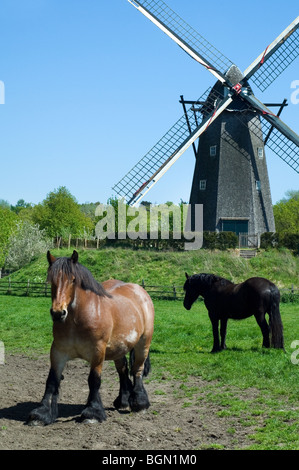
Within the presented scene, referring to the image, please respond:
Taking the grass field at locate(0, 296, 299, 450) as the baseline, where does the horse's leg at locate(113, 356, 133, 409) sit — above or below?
above

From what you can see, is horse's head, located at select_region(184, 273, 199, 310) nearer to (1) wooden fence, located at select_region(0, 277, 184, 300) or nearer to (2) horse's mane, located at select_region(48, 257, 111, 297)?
(2) horse's mane, located at select_region(48, 257, 111, 297)

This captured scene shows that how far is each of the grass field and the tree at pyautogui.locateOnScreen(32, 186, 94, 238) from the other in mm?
45401

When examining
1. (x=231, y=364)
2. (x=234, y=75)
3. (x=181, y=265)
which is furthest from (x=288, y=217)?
(x=231, y=364)

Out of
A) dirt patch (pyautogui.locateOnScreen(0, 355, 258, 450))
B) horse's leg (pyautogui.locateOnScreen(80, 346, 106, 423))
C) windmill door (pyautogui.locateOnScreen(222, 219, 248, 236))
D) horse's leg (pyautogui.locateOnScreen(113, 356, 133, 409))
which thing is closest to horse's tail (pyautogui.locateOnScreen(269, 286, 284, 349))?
dirt patch (pyautogui.locateOnScreen(0, 355, 258, 450))

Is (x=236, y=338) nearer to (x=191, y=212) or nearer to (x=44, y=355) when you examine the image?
(x=44, y=355)

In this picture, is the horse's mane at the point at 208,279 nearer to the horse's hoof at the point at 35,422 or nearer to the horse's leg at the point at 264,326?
the horse's leg at the point at 264,326

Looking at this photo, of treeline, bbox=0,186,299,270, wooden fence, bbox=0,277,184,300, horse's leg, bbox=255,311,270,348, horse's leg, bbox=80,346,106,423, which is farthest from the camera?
treeline, bbox=0,186,299,270

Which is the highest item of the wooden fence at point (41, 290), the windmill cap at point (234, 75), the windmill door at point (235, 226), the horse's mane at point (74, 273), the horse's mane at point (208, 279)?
the windmill cap at point (234, 75)

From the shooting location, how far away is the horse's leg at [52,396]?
728 centimetres

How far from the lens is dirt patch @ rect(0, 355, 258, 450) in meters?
6.54

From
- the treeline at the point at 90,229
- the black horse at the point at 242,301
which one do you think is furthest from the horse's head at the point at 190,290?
the treeline at the point at 90,229

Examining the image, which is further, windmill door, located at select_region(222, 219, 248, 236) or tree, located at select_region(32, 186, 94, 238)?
tree, located at select_region(32, 186, 94, 238)

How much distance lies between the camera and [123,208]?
38.2 meters

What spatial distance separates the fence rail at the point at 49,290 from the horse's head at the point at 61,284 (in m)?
21.4
